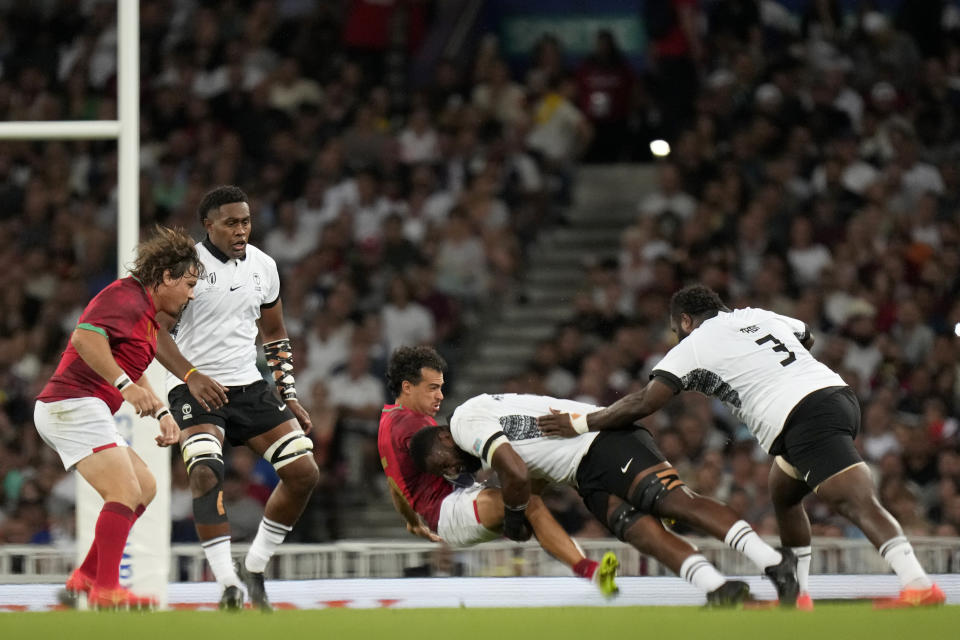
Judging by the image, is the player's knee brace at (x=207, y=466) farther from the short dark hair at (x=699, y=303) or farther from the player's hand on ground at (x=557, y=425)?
the short dark hair at (x=699, y=303)

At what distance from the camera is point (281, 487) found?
7.50 metres

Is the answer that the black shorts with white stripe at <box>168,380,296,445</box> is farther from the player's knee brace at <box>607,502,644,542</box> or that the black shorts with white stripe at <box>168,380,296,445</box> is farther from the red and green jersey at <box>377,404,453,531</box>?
the player's knee brace at <box>607,502,644,542</box>

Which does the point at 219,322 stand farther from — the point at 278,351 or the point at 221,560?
the point at 221,560

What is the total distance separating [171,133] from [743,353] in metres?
8.73

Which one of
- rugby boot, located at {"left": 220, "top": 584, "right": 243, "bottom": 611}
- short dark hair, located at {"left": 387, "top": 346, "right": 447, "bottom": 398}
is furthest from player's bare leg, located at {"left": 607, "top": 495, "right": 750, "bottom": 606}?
rugby boot, located at {"left": 220, "top": 584, "right": 243, "bottom": 611}

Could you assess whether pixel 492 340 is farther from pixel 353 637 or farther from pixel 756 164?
pixel 353 637

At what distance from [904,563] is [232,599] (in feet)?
9.42

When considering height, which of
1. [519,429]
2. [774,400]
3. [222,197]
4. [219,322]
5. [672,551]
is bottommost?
[672,551]

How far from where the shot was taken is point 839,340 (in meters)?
11.5

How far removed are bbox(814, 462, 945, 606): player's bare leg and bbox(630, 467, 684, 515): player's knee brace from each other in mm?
658

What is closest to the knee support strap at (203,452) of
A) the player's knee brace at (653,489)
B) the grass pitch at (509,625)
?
the grass pitch at (509,625)

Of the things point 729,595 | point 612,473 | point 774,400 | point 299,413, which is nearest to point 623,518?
point 612,473

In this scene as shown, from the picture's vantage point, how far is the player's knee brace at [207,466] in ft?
22.9

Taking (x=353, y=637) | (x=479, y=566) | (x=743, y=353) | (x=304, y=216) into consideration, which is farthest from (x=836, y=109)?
(x=353, y=637)
